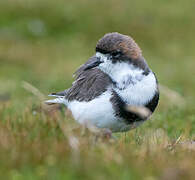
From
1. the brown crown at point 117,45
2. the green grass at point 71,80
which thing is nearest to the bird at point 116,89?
the brown crown at point 117,45

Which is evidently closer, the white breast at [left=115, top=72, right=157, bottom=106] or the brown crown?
the white breast at [left=115, top=72, right=157, bottom=106]

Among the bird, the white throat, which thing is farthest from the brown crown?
the white throat

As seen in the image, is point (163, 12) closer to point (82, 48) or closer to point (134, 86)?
point (82, 48)

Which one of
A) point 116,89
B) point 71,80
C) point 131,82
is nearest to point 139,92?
point 131,82

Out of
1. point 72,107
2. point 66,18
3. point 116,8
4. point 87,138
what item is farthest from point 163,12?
point 87,138

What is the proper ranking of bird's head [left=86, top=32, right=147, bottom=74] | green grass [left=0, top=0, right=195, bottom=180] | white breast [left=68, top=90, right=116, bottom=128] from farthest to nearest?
1. bird's head [left=86, top=32, right=147, bottom=74]
2. white breast [left=68, top=90, right=116, bottom=128]
3. green grass [left=0, top=0, right=195, bottom=180]

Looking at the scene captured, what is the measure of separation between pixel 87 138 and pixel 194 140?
2199mm

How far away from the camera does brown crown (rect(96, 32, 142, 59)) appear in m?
6.53

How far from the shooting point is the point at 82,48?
843 inches

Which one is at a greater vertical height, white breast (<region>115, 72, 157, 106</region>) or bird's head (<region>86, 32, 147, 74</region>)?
bird's head (<region>86, 32, 147, 74</region>)

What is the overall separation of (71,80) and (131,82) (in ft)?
31.1

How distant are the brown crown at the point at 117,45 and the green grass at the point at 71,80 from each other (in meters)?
0.92

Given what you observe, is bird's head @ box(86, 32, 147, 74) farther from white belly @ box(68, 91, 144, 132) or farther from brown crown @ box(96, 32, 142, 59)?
white belly @ box(68, 91, 144, 132)

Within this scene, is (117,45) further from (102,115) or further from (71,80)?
(71,80)
